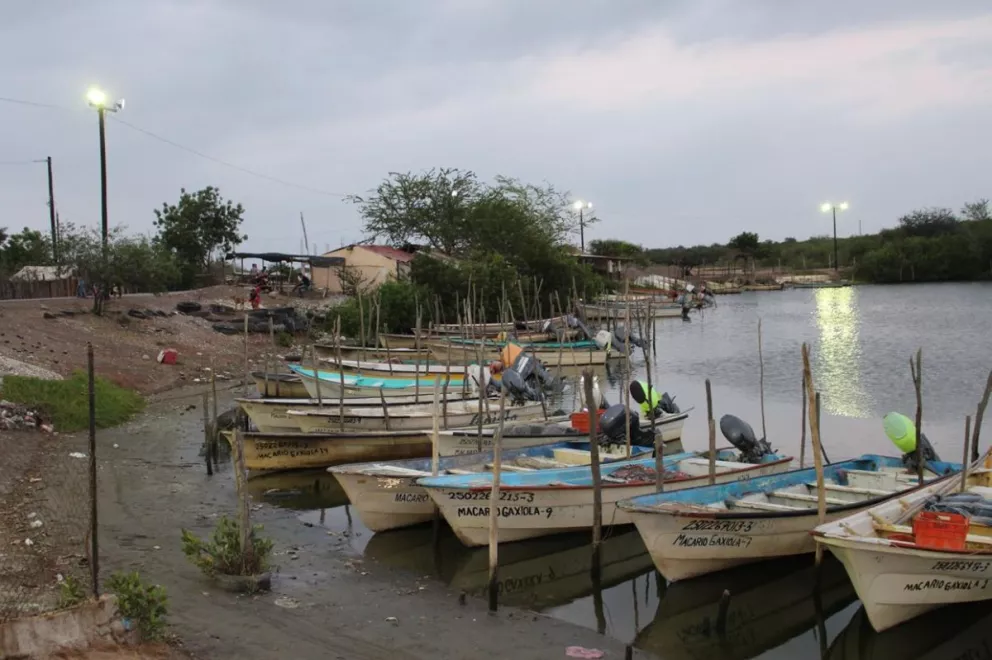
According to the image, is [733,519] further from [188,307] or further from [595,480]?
[188,307]

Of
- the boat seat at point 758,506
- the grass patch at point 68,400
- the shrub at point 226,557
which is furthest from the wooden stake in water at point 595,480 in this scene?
the grass patch at point 68,400

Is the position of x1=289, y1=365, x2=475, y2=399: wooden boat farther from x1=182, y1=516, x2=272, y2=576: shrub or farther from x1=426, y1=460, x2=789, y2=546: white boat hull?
x1=182, y1=516, x2=272, y2=576: shrub

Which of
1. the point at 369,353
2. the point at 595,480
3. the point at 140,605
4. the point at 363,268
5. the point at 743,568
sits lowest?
the point at 743,568

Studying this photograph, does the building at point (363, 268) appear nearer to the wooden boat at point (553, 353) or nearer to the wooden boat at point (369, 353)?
the wooden boat at point (553, 353)

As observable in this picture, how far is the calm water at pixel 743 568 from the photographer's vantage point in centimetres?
943

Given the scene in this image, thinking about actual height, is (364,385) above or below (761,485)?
above

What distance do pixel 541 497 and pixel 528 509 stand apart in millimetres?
241

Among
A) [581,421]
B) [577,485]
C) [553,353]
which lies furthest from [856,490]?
[553,353]

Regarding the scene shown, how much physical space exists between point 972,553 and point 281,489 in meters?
10.5

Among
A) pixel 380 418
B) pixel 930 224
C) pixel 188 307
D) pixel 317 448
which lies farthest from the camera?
pixel 930 224

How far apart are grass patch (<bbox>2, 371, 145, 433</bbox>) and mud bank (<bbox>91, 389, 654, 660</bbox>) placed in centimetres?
458

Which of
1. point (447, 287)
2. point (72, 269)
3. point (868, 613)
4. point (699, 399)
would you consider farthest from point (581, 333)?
point (868, 613)

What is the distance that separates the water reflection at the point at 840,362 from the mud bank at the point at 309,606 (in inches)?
619

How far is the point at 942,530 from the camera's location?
29.4ft
